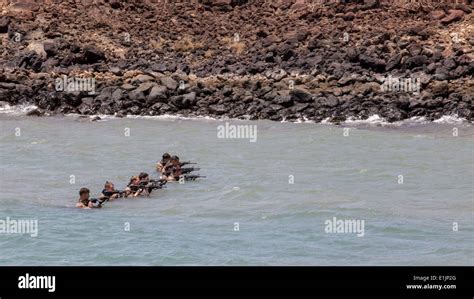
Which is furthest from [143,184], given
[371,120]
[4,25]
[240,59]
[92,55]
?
[4,25]

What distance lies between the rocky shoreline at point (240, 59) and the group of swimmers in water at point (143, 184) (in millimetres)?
10589

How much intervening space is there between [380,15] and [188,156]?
21.6 m

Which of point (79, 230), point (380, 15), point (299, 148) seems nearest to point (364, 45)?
point (380, 15)

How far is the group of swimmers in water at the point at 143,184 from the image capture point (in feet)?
68.7

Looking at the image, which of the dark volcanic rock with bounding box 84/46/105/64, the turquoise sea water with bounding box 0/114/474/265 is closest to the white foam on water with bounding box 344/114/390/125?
the turquoise sea water with bounding box 0/114/474/265

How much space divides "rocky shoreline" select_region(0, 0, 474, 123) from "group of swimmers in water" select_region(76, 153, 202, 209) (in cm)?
1059

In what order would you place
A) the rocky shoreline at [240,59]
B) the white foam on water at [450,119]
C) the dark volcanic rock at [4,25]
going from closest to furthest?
the white foam on water at [450,119] < the rocky shoreline at [240,59] < the dark volcanic rock at [4,25]

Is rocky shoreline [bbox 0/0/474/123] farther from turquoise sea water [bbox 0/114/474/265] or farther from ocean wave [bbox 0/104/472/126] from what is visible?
turquoise sea water [bbox 0/114/474/265]

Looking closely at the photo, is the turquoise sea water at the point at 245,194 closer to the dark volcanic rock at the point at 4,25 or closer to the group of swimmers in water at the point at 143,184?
the group of swimmers in water at the point at 143,184

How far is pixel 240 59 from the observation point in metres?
43.3

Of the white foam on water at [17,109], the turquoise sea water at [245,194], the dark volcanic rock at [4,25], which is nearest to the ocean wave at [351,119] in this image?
the turquoise sea water at [245,194]

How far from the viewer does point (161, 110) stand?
121 ft

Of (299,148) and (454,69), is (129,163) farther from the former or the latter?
(454,69)

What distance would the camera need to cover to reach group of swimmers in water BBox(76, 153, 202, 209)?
68.7 ft
